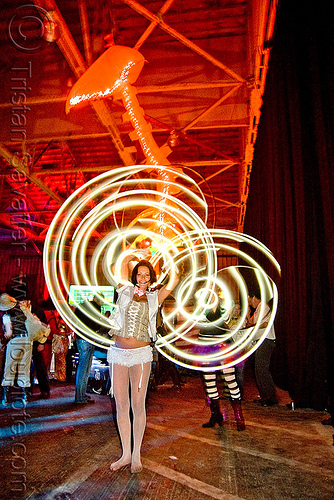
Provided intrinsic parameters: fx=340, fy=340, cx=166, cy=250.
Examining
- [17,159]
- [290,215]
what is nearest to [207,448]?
[290,215]

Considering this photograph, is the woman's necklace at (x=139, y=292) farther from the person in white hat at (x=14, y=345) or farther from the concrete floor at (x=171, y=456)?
the person in white hat at (x=14, y=345)

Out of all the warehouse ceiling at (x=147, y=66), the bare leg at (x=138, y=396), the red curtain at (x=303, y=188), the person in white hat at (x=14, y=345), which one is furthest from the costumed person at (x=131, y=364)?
the person in white hat at (x=14, y=345)

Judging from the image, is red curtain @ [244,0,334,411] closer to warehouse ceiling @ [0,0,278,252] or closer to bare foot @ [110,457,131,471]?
warehouse ceiling @ [0,0,278,252]

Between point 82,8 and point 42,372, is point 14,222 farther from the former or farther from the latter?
point 82,8

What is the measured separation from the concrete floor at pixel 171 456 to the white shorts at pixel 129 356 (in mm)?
835

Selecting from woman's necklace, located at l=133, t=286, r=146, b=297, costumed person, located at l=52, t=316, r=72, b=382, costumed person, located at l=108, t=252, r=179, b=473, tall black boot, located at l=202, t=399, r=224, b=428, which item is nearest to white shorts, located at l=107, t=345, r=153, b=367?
costumed person, located at l=108, t=252, r=179, b=473

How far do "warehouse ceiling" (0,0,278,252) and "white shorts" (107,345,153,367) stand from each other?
8.13ft

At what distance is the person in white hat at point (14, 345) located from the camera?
4.93 m

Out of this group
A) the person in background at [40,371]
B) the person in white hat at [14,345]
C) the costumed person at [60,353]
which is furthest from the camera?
the costumed person at [60,353]

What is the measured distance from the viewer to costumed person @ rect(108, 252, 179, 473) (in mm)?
2818

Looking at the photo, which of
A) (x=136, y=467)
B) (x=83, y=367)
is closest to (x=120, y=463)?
(x=136, y=467)

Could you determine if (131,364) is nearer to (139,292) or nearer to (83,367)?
(139,292)

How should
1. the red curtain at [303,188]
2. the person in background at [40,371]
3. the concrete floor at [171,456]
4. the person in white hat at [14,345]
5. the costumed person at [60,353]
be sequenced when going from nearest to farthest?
1. the concrete floor at [171,456]
2. the red curtain at [303,188]
3. the person in white hat at [14,345]
4. the person in background at [40,371]
5. the costumed person at [60,353]

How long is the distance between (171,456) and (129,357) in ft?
3.40
